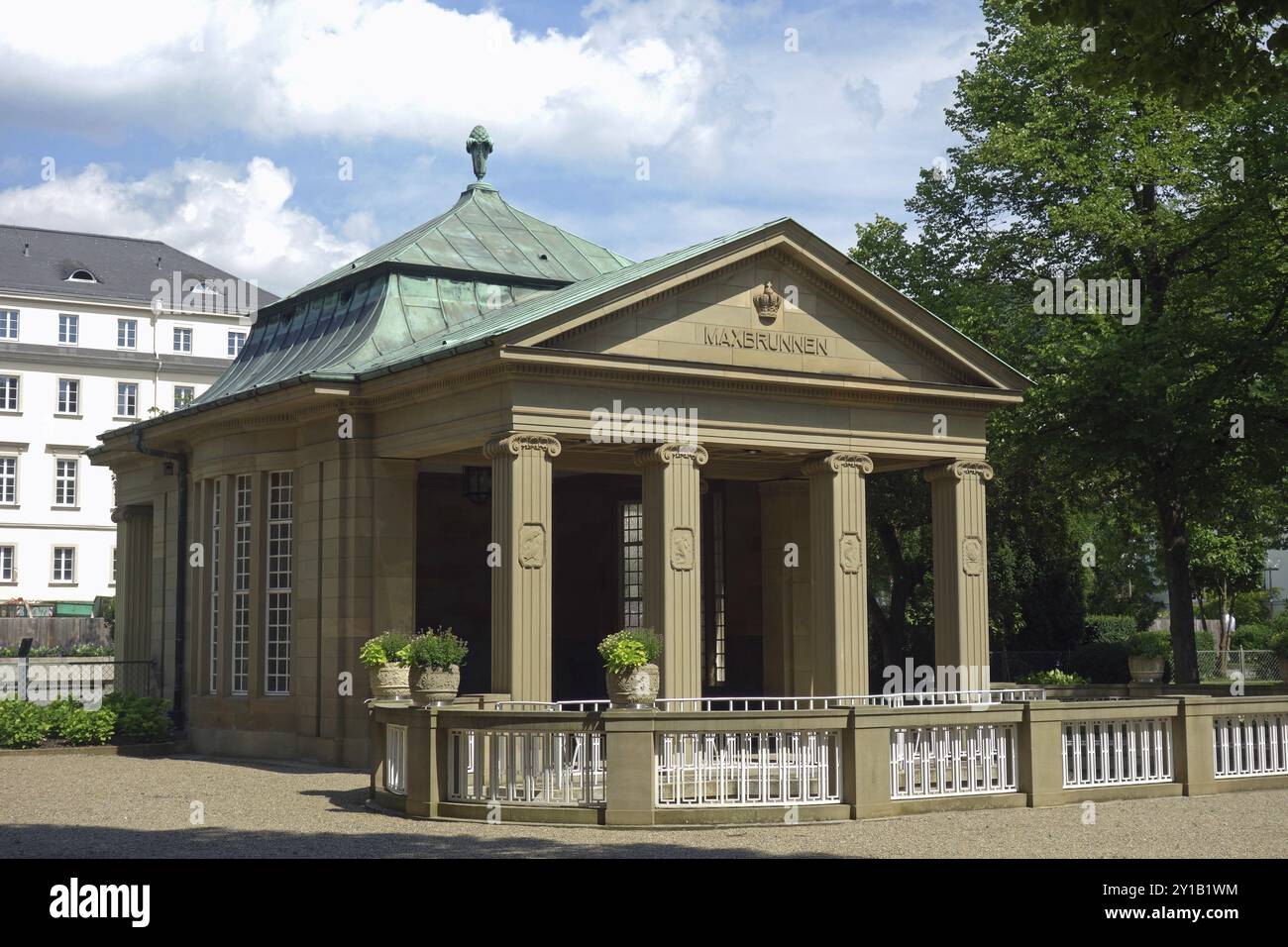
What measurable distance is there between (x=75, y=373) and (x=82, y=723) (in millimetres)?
49684

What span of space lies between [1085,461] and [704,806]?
1824 centimetres

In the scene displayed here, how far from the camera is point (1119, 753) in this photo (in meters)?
17.1

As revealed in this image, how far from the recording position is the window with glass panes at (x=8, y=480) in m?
69.9

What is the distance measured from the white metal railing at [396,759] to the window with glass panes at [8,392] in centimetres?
5929

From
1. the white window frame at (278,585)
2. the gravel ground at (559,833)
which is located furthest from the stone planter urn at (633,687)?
the white window frame at (278,585)

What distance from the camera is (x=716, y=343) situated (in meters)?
22.0

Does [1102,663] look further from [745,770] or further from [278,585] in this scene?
[745,770]

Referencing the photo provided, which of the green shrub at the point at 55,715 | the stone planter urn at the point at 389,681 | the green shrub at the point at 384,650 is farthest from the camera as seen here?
the green shrub at the point at 55,715

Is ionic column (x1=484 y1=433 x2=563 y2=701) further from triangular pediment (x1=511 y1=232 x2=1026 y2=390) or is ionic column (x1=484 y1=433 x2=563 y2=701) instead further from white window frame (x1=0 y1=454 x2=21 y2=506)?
white window frame (x1=0 y1=454 x2=21 y2=506)

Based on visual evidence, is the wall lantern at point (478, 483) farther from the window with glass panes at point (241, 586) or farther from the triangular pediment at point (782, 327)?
the triangular pediment at point (782, 327)

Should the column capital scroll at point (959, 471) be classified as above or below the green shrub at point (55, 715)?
above

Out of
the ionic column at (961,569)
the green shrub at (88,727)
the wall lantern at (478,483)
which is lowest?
the green shrub at (88,727)

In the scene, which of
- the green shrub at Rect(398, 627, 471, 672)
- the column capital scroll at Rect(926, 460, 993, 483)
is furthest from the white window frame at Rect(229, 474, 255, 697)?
the column capital scroll at Rect(926, 460, 993, 483)
